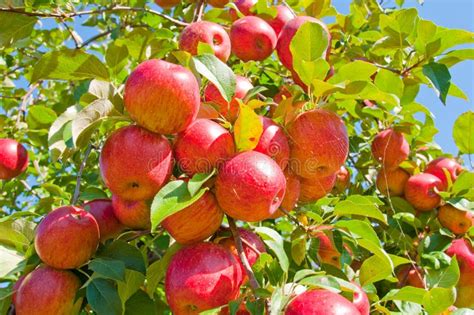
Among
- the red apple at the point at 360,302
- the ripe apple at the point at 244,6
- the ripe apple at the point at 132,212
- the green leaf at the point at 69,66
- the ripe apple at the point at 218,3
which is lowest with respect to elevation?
the ripe apple at the point at 132,212

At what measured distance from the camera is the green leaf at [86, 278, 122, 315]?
3.59 ft

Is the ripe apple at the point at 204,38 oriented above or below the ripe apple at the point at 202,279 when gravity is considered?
above

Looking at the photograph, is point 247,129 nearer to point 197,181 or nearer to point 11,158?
point 197,181

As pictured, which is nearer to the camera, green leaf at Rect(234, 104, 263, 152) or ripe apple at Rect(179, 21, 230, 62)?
green leaf at Rect(234, 104, 263, 152)

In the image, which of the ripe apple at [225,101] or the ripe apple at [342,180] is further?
the ripe apple at [342,180]

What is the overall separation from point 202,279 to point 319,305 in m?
0.26

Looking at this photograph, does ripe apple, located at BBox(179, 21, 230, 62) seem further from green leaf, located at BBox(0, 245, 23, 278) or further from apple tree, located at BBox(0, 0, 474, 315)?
green leaf, located at BBox(0, 245, 23, 278)

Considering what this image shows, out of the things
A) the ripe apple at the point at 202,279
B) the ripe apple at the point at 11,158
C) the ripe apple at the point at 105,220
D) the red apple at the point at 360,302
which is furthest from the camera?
the ripe apple at the point at 11,158

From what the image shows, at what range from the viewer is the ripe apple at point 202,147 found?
110 cm

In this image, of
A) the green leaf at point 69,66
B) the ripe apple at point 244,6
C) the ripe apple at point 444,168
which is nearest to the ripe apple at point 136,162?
the green leaf at point 69,66

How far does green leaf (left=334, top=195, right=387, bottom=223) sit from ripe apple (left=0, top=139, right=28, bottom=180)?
4.84ft

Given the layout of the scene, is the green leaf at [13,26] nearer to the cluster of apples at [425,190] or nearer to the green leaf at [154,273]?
the green leaf at [154,273]

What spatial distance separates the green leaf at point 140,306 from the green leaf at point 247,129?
0.49m

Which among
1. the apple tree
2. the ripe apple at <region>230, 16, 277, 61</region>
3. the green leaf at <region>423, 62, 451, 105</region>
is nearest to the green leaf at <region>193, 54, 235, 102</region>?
the apple tree
